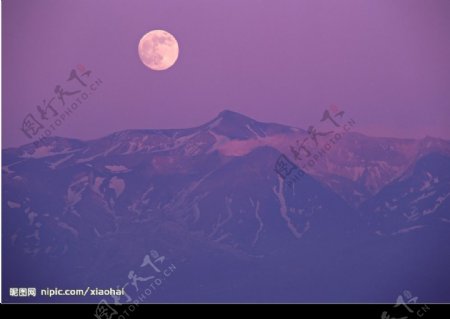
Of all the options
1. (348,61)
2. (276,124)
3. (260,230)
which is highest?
(348,61)

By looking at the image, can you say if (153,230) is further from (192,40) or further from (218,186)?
(192,40)

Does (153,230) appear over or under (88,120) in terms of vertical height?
under

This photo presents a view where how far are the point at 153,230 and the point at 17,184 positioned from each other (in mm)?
835

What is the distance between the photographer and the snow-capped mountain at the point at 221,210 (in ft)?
12.7

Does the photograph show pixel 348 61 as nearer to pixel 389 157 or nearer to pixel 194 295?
pixel 389 157

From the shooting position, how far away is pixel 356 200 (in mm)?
3887

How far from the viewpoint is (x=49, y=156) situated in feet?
12.8

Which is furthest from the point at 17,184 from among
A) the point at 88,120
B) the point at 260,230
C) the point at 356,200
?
the point at 356,200

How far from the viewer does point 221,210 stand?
3885 millimetres

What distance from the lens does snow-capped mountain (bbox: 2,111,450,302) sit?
152 inches

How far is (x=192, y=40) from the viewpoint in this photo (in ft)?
12.7
